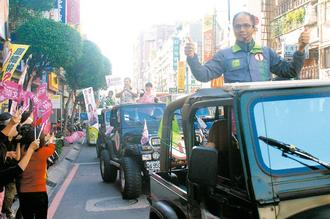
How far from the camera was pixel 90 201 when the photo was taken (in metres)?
8.89

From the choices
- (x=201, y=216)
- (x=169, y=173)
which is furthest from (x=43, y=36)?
(x=201, y=216)

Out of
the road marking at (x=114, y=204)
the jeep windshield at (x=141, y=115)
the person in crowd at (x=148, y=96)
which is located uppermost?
the person in crowd at (x=148, y=96)

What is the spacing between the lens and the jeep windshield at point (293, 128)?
2.42 meters

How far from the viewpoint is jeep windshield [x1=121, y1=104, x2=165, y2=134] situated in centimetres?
1019

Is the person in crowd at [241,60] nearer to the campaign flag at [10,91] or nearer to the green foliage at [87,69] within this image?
the campaign flag at [10,91]

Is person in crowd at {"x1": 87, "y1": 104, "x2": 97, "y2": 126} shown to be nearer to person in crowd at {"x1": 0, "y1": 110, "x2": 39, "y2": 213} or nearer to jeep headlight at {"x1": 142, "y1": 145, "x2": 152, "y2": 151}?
jeep headlight at {"x1": 142, "y1": 145, "x2": 152, "y2": 151}

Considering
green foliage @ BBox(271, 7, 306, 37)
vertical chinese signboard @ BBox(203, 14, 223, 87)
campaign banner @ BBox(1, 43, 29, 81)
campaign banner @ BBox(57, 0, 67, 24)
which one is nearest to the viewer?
campaign banner @ BBox(1, 43, 29, 81)

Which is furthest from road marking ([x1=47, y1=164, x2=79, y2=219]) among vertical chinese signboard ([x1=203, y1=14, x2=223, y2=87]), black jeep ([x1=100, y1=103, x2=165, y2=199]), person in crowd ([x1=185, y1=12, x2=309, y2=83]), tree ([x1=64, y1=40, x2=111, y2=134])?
vertical chinese signboard ([x1=203, y1=14, x2=223, y2=87])

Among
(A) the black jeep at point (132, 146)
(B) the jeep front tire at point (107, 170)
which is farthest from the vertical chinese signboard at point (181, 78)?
(B) the jeep front tire at point (107, 170)

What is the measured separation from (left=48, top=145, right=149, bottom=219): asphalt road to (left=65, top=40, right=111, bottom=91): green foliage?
14375 millimetres

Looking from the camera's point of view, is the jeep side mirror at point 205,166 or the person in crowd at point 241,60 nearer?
the jeep side mirror at point 205,166

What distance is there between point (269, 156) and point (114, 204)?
20.9 feet

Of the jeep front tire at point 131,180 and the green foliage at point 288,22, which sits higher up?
the green foliage at point 288,22

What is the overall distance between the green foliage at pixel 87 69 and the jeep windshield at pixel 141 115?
16.3 m
